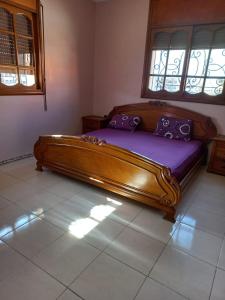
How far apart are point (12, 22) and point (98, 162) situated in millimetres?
2382

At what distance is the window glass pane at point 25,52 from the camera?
3.17 meters

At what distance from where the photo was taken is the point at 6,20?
9.65 feet

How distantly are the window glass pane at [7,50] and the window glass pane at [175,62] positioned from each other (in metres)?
2.50

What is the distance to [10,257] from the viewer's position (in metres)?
1.58

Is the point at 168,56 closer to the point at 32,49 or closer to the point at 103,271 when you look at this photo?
the point at 32,49

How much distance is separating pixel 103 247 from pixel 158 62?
3.23m

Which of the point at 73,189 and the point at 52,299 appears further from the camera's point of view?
the point at 73,189

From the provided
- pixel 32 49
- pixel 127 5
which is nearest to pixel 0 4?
pixel 32 49

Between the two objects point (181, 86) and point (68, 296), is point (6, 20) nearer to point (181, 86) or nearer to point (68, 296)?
point (181, 86)

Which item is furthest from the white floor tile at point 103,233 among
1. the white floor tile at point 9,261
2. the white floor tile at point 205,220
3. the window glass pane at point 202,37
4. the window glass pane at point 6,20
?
the window glass pane at point 202,37

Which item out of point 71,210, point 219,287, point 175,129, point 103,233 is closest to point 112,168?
point 71,210

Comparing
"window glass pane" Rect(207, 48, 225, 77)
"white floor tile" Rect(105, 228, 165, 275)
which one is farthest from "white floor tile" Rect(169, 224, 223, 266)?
"window glass pane" Rect(207, 48, 225, 77)

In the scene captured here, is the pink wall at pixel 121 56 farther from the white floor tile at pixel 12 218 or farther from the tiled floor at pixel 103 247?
the white floor tile at pixel 12 218

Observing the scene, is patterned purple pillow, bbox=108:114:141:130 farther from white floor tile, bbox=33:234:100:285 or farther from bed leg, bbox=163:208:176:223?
white floor tile, bbox=33:234:100:285
